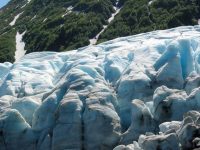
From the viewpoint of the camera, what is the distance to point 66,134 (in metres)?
31.4

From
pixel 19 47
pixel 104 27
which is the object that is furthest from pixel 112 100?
pixel 19 47

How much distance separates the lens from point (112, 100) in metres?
33.2

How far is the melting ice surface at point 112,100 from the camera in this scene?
30625mm

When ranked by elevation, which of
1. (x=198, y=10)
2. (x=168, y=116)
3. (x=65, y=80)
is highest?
(x=65, y=80)

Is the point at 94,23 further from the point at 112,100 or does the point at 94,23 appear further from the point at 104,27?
the point at 112,100

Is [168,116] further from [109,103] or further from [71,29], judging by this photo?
[71,29]

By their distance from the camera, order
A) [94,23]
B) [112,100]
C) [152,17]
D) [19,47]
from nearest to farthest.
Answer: [112,100], [152,17], [94,23], [19,47]

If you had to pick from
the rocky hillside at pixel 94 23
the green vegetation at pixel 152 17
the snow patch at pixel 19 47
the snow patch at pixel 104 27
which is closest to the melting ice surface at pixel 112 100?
the green vegetation at pixel 152 17

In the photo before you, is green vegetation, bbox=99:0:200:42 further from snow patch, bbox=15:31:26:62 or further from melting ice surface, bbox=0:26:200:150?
melting ice surface, bbox=0:26:200:150

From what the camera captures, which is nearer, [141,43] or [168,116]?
[168,116]

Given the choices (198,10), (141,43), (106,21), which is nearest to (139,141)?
(141,43)

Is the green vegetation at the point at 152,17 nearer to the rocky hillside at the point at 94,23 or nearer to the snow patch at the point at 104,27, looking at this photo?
the rocky hillside at the point at 94,23

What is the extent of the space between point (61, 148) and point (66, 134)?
84 cm

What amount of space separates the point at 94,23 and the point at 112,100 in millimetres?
43301
